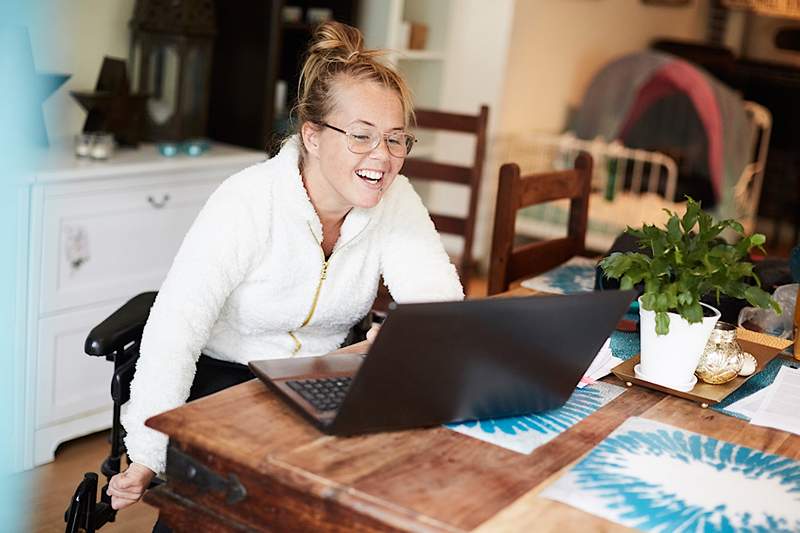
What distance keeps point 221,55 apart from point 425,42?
1277 millimetres

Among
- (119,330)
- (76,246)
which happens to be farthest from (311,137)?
(76,246)

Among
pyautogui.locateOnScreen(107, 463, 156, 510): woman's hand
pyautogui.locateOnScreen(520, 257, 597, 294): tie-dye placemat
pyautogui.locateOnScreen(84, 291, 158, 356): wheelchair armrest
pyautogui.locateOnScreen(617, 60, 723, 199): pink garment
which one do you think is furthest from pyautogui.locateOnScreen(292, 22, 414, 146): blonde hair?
pyautogui.locateOnScreen(617, 60, 723, 199): pink garment

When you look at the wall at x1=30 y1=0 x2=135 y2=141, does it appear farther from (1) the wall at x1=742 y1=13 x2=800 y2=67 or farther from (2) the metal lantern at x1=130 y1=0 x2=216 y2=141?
(1) the wall at x1=742 y1=13 x2=800 y2=67

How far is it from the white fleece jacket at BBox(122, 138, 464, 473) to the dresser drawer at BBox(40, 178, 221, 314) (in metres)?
0.93

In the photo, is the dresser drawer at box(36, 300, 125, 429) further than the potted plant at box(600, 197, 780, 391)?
Yes

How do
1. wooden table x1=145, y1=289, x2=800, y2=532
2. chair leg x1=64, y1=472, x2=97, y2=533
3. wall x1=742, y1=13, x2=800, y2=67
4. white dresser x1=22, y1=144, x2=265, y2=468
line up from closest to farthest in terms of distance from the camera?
wooden table x1=145, y1=289, x2=800, y2=532, chair leg x1=64, y1=472, x2=97, y2=533, white dresser x1=22, y1=144, x2=265, y2=468, wall x1=742, y1=13, x2=800, y2=67

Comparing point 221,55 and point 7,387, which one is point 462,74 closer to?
point 221,55

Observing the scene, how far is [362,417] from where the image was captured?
1.34m

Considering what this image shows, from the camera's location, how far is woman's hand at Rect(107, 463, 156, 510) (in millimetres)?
1623

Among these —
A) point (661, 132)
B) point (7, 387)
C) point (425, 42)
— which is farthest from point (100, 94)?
point (661, 132)

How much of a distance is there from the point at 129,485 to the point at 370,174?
66cm

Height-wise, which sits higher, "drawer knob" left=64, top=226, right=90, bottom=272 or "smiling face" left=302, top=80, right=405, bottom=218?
"smiling face" left=302, top=80, right=405, bottom=218

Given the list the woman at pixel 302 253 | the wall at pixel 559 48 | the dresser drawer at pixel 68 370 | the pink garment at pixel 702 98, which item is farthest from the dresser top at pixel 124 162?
the pink garment at pixel 702 98

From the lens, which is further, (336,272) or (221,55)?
(221,55)
